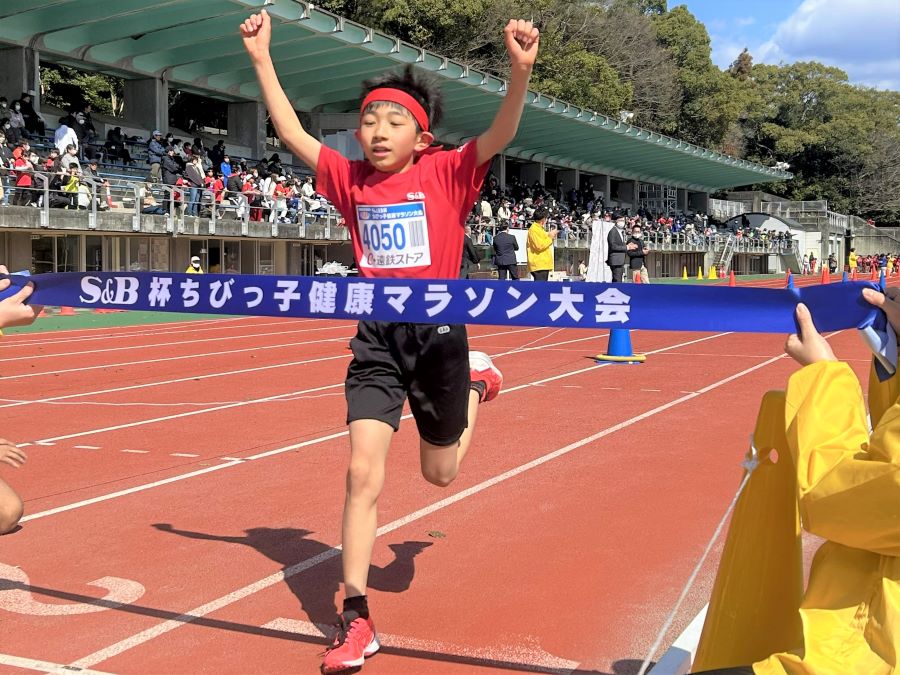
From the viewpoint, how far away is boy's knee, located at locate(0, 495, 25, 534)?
353 cm

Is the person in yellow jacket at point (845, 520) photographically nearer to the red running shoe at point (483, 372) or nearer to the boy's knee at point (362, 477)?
the boy's knee at point (362, 477)

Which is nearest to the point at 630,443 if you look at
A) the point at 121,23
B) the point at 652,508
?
the point at 652,508

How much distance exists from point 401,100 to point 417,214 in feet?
1.55

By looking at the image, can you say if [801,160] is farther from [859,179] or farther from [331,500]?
[331,500]

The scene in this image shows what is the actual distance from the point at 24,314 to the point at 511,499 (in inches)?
130

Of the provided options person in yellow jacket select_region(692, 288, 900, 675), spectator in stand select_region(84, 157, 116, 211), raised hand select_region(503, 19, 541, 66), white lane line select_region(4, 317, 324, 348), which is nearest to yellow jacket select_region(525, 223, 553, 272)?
white lane line select_region(4, 317, 324, 348)

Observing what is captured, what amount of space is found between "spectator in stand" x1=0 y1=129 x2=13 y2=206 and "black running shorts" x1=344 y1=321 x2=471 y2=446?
19.5m

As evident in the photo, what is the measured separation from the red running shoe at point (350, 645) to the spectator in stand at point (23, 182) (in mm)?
20383

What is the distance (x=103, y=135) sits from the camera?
3192cm

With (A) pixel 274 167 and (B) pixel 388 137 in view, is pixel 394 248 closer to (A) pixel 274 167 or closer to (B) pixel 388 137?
(B) pixel 388 137

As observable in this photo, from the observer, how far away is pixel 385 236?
13.2 ft

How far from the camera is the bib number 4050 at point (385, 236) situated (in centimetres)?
401

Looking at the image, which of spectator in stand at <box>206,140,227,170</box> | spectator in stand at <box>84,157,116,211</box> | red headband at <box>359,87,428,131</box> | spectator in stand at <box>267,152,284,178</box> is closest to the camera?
red headband at <box>359,87,428,131</box>

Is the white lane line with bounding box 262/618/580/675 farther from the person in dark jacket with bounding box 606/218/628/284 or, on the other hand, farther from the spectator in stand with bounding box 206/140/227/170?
the spectator in stand with bounding box 206/140/227/170
